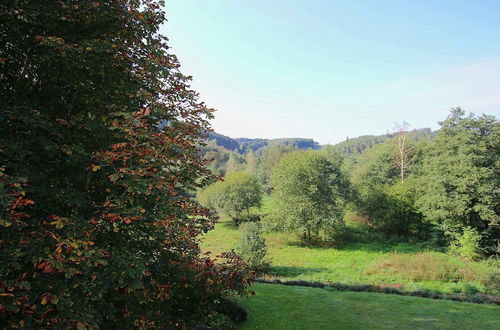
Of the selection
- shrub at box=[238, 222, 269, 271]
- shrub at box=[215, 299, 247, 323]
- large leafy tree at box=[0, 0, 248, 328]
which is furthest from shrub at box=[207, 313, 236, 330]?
shrub at box=[238, 222, 269, 271]

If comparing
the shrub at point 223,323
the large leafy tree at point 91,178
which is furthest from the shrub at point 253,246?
the large leafy tree at point 91,178

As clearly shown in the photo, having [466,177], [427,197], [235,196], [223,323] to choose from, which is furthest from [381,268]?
[235,196]

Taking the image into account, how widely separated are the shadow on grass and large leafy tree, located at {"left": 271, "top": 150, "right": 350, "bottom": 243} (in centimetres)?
779

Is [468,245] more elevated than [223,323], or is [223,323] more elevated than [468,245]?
[468,245]

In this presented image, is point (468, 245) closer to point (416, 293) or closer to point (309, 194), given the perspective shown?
point (416, 293)

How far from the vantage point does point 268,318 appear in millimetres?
10625

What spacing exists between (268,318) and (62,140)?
29.9 ft

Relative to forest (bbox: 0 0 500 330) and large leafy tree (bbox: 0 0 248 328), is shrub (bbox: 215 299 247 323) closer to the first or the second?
forest (bbox: 0 0 500 330)

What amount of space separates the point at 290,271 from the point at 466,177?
20406 mm

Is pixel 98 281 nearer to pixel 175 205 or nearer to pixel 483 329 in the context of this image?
pixel 175 205

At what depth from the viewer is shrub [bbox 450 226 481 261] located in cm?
2739

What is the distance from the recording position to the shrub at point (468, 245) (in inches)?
1078

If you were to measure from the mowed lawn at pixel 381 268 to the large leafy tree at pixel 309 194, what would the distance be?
296 centimetres

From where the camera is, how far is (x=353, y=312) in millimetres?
12109
